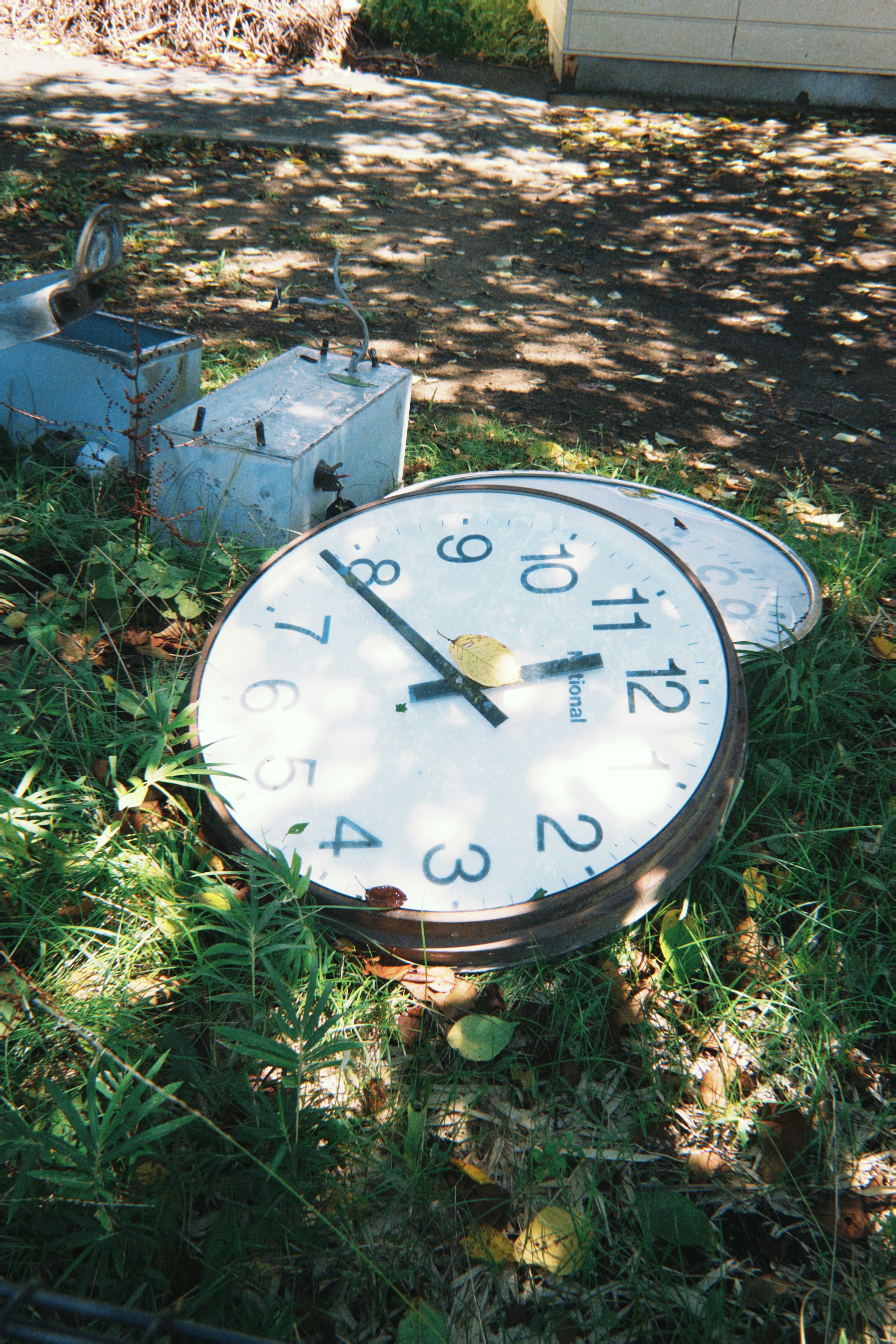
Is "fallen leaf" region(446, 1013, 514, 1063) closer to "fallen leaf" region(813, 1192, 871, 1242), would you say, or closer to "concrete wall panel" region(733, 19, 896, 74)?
"fallen leaf" region(813, 1192, 871, 1242)

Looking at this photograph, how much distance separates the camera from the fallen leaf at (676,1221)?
146cm

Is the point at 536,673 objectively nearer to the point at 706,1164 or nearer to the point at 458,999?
the point at 458,999

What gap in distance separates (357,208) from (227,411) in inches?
178

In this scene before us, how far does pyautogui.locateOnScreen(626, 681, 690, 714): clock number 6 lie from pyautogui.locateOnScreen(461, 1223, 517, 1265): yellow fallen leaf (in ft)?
3.34

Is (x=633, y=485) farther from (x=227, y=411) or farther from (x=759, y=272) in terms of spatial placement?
(x=759, y=272)

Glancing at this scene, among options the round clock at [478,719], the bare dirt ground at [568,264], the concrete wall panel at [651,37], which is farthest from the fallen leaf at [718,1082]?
the concrete wall panel at [651,37]

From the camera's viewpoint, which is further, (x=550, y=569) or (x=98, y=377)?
(x=98, y=377)

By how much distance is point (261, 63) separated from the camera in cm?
962

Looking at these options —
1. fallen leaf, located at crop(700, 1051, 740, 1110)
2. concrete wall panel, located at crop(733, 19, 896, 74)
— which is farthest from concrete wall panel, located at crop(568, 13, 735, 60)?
fallen leaf, located at crop(700, 1051, 740, 1110)

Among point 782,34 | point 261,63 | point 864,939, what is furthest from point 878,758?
point 261,63

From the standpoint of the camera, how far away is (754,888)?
1.93 m

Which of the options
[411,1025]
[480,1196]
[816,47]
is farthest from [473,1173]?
Result: [816,47]

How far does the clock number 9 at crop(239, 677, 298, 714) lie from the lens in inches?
80.0

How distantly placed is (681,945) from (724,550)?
1341 mm
